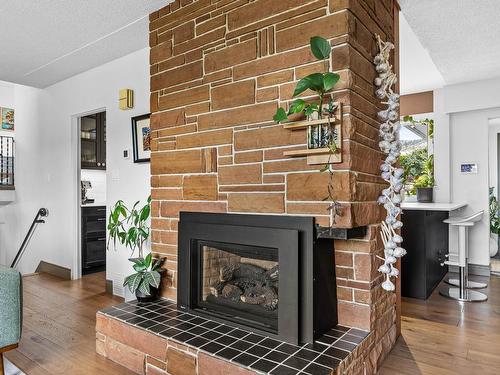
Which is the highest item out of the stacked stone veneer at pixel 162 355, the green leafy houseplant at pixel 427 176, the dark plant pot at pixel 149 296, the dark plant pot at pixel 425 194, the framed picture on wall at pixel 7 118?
the framed picture on wall at pixel 7 118

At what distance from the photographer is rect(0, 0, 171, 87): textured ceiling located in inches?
107

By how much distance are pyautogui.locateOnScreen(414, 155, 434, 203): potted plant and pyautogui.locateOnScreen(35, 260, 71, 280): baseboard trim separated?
178 inches

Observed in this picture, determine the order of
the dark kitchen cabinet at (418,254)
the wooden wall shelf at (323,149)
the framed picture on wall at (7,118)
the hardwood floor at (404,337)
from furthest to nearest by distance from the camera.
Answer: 1. the framed picture on wall at (7,118)
2. the dark kitchen cabinet at (418,254)
3. the hardwood floor at (404,337)
4. the wooden wall shelf at (323,149)

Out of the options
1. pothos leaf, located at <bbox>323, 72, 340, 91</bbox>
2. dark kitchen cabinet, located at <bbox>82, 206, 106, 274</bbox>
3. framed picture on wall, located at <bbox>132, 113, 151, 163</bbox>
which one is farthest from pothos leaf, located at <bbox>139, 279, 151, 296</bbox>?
dark kitchen cabinet, located at <bbox>82, 206, 106, 274</bbox>

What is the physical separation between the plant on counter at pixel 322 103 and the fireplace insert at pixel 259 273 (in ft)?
0.86

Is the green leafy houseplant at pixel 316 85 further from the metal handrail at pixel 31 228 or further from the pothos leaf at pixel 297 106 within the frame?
the metal handrail at pixel 31 228

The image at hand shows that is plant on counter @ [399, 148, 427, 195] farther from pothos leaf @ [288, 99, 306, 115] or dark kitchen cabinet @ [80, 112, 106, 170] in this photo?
dark kitchen cabinet @ [80, 112, 106, 170]

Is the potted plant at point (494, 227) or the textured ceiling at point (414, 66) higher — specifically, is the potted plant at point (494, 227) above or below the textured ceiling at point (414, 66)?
below

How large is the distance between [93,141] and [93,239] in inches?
53.0

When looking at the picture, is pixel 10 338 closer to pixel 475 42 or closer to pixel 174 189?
pixel 174 189

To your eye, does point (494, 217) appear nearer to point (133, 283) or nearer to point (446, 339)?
point (446, 339)

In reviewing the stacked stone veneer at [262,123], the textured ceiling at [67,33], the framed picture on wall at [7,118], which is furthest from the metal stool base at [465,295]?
the framed picture on wall at [7,118]

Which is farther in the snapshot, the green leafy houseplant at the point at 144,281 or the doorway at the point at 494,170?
the doorway at the point at 494,170

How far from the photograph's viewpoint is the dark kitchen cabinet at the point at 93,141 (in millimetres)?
4946
